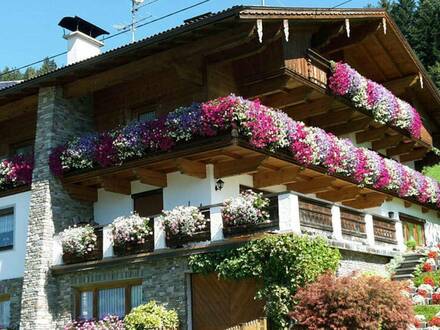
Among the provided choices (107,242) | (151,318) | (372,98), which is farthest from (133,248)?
(372,98)

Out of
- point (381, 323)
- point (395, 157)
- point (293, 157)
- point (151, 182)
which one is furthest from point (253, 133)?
point (395, 157)

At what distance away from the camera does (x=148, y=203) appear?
1955 centimetres

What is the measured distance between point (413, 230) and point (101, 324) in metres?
13.3

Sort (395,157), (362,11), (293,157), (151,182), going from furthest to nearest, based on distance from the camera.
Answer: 1. (395,157)
2. (362,11)
3. (151,182)
4. (293,157)

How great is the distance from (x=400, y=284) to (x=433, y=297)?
3.45 m

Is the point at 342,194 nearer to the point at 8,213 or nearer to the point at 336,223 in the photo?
the point at 336,223

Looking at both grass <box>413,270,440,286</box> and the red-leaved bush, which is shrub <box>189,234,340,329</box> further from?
grass <box>413,270,440,286</box>

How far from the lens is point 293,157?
17.4 m

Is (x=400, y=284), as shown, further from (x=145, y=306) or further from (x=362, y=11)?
(x=362, y=11)

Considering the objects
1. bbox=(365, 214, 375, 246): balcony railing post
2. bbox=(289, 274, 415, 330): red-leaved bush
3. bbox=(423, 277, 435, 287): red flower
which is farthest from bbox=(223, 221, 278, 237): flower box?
bbox=(423, 277, 435, 287): red flower

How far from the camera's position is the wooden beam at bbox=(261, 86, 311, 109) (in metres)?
18.8

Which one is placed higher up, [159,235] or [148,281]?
[159,235]

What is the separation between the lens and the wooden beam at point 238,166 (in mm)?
17141

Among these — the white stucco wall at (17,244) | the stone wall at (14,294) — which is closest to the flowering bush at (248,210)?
the white stucco wall at (17,244)
